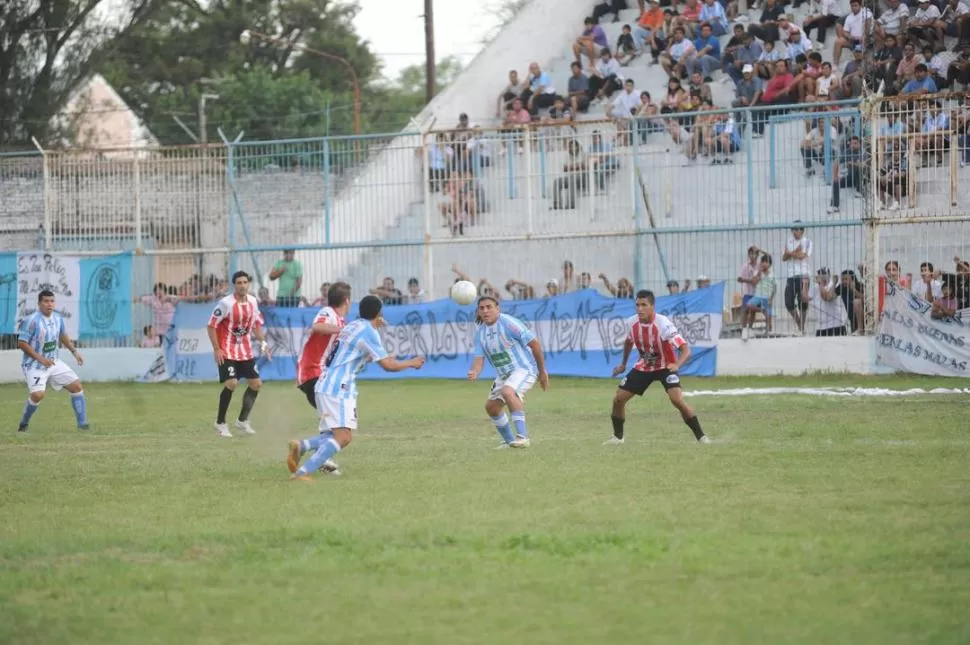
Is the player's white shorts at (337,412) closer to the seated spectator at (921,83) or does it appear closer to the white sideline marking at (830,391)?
the white sideline marking at (830,391)

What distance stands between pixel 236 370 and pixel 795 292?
11.2 meters

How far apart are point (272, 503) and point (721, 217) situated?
56.6 feet

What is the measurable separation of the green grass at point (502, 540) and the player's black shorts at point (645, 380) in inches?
24.0

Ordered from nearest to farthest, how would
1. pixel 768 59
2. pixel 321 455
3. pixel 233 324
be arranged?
1. pixel 321 455
2. pixel 233 324
3. pixel 768 59

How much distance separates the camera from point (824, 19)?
31.3 m

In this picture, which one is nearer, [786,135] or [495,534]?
[495,534]

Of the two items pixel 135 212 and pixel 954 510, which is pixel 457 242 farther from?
pixel 954 510

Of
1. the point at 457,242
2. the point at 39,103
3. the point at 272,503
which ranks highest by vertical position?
the point at 39,103

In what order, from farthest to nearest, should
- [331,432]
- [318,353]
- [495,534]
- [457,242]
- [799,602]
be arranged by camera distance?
1. [457,242]
2. [318,353]
3. [331,432]
4. [495,534]
5. [799,602]

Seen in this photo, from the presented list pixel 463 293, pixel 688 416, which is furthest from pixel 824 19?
pixel 688 416

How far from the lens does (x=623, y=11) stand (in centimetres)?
3669

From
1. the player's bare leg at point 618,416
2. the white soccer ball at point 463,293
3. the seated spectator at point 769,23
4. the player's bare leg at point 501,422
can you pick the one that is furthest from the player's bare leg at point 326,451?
the seated spectator at point 769,23

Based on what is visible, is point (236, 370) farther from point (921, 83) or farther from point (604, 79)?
point (604, 79)

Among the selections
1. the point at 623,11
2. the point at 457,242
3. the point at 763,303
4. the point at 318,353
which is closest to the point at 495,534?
the point at 318,353
